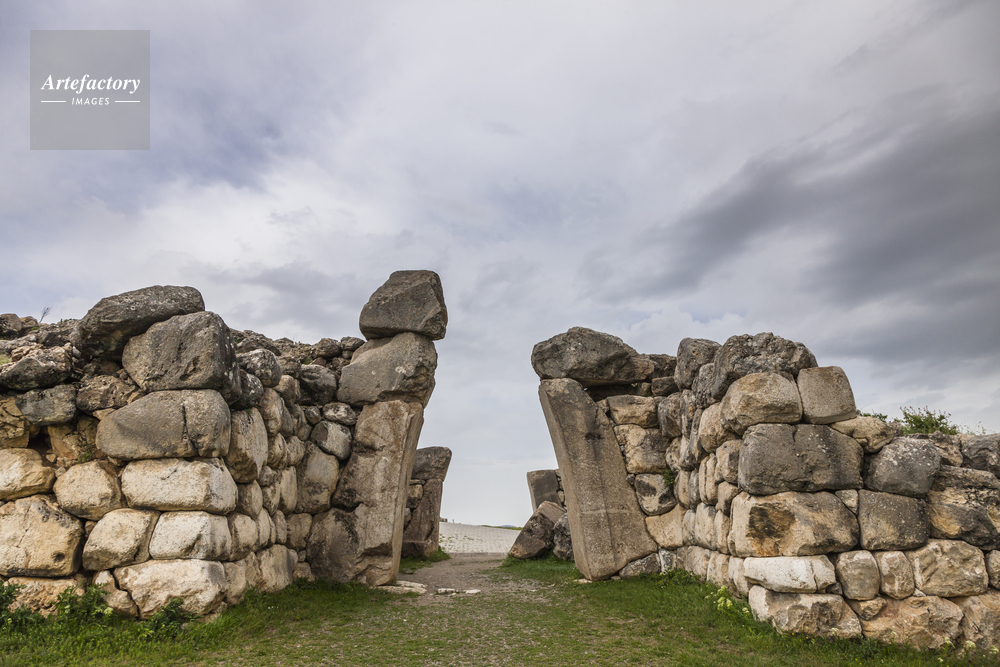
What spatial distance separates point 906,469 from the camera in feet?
22.6

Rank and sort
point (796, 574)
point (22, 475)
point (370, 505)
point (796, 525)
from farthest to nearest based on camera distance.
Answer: point (370, 505) < point (22, 475) < point (796, 525) < point (796, 574)

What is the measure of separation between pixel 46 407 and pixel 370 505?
4.82m

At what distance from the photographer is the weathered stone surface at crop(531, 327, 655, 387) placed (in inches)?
444

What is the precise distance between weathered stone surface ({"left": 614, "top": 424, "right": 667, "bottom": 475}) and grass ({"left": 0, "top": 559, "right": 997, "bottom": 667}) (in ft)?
Result: 6.51

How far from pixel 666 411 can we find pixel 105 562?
8200 millimetres

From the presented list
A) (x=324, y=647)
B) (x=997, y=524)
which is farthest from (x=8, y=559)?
(x=997, y=524)

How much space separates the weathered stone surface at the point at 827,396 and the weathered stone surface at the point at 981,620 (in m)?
2.16

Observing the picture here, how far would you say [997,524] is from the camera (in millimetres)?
6801

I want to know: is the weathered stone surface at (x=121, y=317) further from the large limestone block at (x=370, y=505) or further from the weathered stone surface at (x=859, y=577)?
the weathered stone surface at (x=859, y=577)

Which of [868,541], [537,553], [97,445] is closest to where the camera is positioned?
[868,541]

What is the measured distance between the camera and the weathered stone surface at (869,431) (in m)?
7.15

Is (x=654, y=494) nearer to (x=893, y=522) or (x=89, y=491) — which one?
(x=893, y=522)

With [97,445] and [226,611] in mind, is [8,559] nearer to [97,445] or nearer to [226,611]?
[97,445]

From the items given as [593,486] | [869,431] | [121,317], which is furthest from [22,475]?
[869,431]
